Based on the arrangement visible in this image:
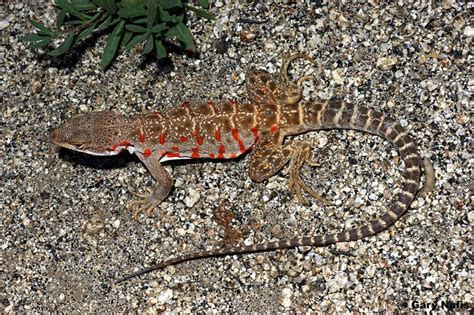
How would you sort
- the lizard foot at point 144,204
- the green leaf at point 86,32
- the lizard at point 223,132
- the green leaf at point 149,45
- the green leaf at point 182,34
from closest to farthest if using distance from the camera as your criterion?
the lizard at point 223,132 → the green leaf at point 149,45 → the lizard foot at point 144,204 → the green leaf at point 182,34 → the green leaf at point 86,32

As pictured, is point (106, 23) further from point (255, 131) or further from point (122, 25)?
point (255, 131)

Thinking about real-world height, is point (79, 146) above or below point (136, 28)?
below

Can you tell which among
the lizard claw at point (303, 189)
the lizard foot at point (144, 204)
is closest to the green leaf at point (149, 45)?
the lizard foot at point (144, 204)

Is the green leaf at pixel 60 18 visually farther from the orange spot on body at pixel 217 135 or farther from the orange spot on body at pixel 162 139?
the orange spot on body at pixel 217 135

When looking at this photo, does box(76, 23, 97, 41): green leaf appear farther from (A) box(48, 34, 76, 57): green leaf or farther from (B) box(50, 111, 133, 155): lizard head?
(B) box(50, 111, 133, 155): lizard head

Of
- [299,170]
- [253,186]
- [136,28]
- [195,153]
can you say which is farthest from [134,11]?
[299,170]

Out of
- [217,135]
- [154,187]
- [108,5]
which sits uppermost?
[108,5]
